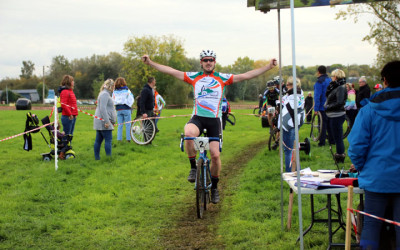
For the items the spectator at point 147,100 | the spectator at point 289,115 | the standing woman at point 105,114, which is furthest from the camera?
the spectator at point 147,100

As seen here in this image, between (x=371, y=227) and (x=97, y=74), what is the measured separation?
99.7 m

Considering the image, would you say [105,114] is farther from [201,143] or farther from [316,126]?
[316,126]

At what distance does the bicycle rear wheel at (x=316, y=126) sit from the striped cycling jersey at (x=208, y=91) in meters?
6.54

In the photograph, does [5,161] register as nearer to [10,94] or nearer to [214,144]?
[214,144]

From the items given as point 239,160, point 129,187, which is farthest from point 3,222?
point 239,160

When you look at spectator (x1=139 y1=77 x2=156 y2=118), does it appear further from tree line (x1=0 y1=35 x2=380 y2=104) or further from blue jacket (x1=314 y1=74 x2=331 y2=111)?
tree line (x1=0 y1=35 x2=380 y2=104)

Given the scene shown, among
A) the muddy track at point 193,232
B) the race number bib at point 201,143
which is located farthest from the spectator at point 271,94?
the race number bib at point 201,143

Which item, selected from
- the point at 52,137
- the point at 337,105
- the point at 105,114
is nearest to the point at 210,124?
the point at 105,114

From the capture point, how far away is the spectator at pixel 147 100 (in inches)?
559

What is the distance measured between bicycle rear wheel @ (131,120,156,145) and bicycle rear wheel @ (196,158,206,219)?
753cm

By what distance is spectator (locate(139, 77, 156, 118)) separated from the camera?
1419 centimetres

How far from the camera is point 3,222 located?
6.43 m

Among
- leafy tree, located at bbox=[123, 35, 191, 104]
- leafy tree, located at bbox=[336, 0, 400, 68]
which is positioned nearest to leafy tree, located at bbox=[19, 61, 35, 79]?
leafy tree, located at bbox=[123, 35, 191, 104]

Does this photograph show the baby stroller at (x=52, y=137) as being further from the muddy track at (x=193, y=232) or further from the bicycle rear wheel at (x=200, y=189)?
the bicycle rear wheel at (x=200, y=189)
